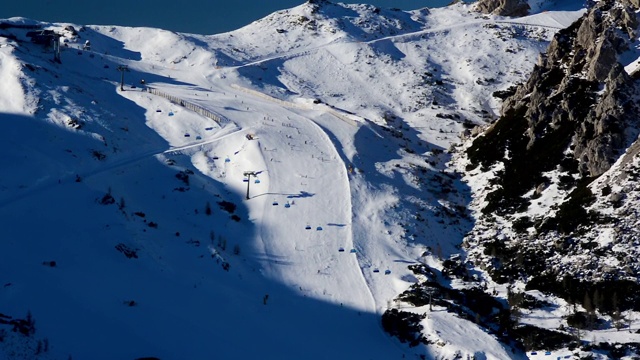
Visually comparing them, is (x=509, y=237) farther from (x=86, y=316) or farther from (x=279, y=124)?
(x=86, y=316)

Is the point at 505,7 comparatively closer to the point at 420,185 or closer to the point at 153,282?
the point at 420,185

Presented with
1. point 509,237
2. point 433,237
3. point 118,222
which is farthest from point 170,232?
point 509,237

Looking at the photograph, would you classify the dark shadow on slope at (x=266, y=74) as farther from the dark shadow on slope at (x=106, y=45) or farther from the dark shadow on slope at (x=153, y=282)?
the dark shadow on slope at (x=153, y=282)

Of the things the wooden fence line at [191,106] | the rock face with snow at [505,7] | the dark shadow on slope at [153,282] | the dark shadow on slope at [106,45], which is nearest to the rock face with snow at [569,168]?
the dark shadow on slope at [153,282]

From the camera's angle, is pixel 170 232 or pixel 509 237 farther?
pixel 509 237

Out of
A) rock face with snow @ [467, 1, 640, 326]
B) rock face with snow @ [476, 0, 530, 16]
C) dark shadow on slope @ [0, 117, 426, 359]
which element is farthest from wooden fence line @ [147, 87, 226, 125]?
rock face with snow @ [476, 0, 530, 16]
